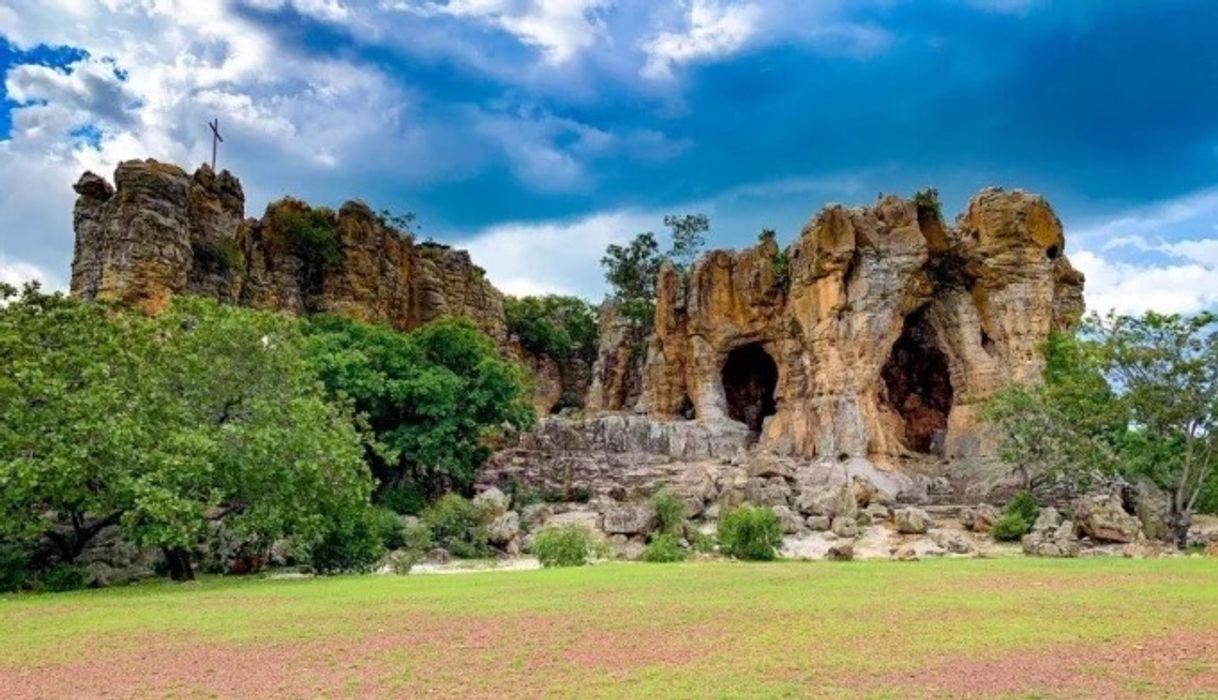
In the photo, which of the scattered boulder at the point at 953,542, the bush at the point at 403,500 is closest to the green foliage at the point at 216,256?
the bush at the point at 403,500

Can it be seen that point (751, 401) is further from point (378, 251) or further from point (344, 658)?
point (344, 658)

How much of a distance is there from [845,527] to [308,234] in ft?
116

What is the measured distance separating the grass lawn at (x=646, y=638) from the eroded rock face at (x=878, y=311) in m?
28.7

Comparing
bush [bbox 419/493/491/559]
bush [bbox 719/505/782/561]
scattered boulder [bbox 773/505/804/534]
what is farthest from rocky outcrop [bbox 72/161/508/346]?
bush [bbox 719/505/782/561]

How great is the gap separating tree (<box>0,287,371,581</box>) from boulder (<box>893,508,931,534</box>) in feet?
62.6

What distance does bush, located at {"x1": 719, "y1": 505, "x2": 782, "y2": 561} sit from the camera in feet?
83.1

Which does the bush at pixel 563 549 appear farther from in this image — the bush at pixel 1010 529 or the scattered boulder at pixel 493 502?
the bush at pixel 1010 529

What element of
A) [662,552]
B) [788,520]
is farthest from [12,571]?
[788,520]

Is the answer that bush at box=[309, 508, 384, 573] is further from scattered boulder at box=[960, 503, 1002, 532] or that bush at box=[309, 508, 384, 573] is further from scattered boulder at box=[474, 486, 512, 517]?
scattered boulder at box=[960, 503, 1002, 532]

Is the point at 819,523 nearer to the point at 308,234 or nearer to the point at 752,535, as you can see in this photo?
the point at 752,535

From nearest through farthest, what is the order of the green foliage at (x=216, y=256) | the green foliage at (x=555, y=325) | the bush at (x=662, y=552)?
the bush at (x=662, y=552)
the green foliage at (x=216, y=256)
the green foliage at (x=555, y=325)

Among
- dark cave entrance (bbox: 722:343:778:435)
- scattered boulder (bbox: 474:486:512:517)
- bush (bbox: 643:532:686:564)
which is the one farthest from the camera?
dark cave entrance (bbox: 722:343:778:435)

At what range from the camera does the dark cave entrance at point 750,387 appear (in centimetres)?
5934

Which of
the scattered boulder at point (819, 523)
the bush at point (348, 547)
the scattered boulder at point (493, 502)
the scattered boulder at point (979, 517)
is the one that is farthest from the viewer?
the scattered boulder at point (493, 502)
